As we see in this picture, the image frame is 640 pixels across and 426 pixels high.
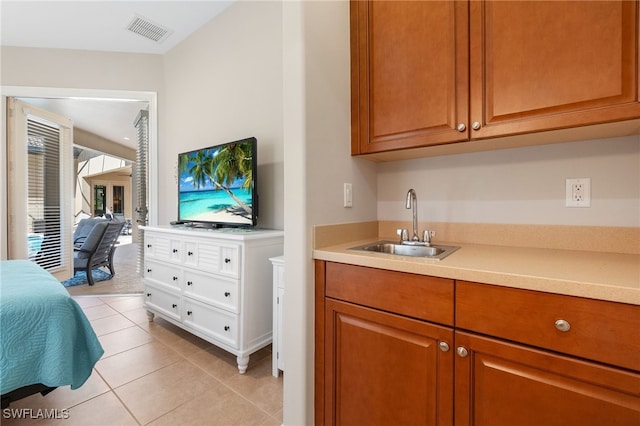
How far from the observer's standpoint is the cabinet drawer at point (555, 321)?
728mm

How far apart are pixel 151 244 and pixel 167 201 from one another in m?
0.90

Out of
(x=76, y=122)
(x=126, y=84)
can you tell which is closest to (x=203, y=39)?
(x=126, y=84)

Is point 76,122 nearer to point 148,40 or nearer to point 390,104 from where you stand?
point 148,40

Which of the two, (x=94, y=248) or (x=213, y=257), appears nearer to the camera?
(x=213, y=257)

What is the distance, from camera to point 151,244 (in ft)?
8.69

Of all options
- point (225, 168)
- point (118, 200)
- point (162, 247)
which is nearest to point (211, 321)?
point (162, 247)

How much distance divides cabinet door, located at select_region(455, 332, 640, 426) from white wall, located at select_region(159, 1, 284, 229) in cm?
171

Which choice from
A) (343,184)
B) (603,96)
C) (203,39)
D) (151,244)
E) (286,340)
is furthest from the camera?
(203,39)

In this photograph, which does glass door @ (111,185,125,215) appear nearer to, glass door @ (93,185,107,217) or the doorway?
glass door @ (93,185,107,217)

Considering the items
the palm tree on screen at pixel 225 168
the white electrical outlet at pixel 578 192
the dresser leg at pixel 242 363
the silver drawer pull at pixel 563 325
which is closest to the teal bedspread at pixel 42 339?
the dresser leg at pixel 242 363

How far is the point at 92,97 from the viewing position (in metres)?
3.34

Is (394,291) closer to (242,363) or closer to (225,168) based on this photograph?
(242,363)

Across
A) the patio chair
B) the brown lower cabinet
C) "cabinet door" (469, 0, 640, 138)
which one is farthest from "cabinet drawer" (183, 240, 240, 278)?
the patio chair

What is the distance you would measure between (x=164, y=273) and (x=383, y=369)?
6.86ft
